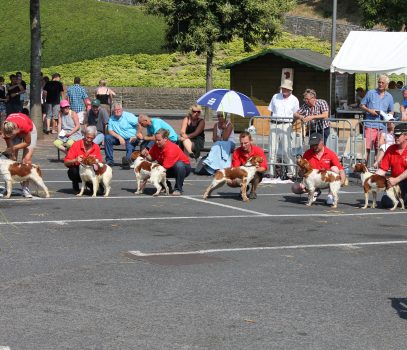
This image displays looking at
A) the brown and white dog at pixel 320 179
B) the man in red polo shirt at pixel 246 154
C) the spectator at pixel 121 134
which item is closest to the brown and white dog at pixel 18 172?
the man in red polo shirt at pixel 246 154

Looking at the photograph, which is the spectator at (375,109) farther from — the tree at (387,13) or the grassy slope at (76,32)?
the grassy slope at (76,32)

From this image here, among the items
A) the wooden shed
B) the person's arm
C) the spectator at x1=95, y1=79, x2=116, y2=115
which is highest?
the wooden shed

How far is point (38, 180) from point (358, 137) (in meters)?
7.30

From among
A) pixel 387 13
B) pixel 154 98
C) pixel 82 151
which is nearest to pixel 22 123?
pixel 82 151

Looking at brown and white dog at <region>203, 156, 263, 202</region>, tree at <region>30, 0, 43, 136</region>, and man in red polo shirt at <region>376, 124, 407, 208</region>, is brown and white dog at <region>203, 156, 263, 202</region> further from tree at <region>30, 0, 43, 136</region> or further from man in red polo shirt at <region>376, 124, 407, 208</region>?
tree at <region>30, 0, 43, 136</region>

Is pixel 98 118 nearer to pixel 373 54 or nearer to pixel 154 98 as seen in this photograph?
pixel 373 54

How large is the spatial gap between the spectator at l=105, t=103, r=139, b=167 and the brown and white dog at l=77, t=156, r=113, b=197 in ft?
16.7

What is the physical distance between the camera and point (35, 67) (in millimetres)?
29859

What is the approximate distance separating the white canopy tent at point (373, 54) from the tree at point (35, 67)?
908 cm

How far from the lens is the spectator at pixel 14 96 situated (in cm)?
3183

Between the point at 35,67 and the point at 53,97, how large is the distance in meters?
2.46

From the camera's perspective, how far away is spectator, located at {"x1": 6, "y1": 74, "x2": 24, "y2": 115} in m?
31.8

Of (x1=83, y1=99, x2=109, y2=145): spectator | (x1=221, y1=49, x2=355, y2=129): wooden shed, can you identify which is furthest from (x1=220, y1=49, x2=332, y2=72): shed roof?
(x1=83, y1=99, x2=109, y2=145): spectator

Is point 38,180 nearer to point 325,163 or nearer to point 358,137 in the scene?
point 325,163
